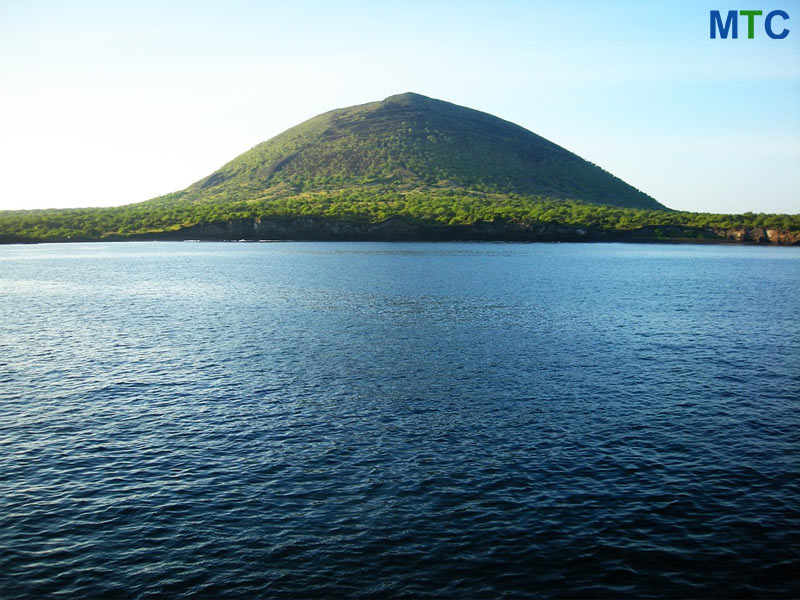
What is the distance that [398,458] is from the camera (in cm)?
3338

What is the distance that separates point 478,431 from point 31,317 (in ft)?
220

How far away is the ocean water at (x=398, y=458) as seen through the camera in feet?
75.8

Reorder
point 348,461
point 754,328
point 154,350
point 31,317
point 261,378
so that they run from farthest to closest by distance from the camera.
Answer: point 31,317 < point 754,328 < point 154,350 < point 261,378 < point 348,461

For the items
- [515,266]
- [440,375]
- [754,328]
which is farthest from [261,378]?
[515,266]

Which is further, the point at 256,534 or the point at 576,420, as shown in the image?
the point at 576,420

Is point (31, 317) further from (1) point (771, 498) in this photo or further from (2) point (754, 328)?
(2) point (754, 328)

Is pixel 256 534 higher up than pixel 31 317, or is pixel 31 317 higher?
pixel 31 317

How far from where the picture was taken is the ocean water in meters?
23.1

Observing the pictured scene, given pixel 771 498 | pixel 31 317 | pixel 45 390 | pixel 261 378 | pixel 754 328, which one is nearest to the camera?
pixel 771 498

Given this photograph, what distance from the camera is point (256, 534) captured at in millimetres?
25391

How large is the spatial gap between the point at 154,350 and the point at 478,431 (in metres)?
36.2

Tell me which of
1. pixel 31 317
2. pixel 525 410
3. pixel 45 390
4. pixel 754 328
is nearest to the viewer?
pixel 525 410

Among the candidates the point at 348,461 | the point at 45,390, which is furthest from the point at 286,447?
the point at 45,390

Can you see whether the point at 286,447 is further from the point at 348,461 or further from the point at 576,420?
the point at 576,420
